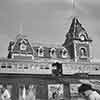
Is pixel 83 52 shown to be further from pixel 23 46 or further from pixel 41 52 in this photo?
pixel 23 46

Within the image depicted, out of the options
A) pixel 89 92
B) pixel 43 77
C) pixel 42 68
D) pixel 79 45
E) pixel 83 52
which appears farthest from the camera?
pixel 83 52

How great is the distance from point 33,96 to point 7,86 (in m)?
2.88

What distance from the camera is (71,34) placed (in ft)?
151

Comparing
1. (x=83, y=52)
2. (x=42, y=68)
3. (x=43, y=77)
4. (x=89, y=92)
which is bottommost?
(x=89, y=92)

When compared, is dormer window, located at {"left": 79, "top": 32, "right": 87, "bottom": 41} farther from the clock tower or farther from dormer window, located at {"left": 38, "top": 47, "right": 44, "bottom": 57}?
dormer window, located at {"left": 38, "top": 47, "right": 44, "bottom": 57}

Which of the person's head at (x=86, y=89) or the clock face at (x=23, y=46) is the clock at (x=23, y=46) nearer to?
the clock face at (x=23, y=46)

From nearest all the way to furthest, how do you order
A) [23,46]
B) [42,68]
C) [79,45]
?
[42,68]
[23,46]
[79,45]

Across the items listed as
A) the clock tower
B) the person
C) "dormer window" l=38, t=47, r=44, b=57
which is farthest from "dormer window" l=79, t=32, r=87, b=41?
the person

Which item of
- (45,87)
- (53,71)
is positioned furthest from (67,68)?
(45,87)

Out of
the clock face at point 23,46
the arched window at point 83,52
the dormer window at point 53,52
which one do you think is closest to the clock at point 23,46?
the clock face at point 23,46

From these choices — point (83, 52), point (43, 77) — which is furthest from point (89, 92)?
point (83, 52)

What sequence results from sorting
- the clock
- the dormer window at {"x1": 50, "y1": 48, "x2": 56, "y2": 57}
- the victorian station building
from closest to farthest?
the victorian station building
the clock
the dormer window at {"x1": 50, "y1": 48, "x2": 56, "y2": 57}

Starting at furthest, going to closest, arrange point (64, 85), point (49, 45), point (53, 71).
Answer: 1. point (49, 45)
2. point (53, 71)
3. point (64, 85)

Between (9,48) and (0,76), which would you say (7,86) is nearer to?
(0,76)
